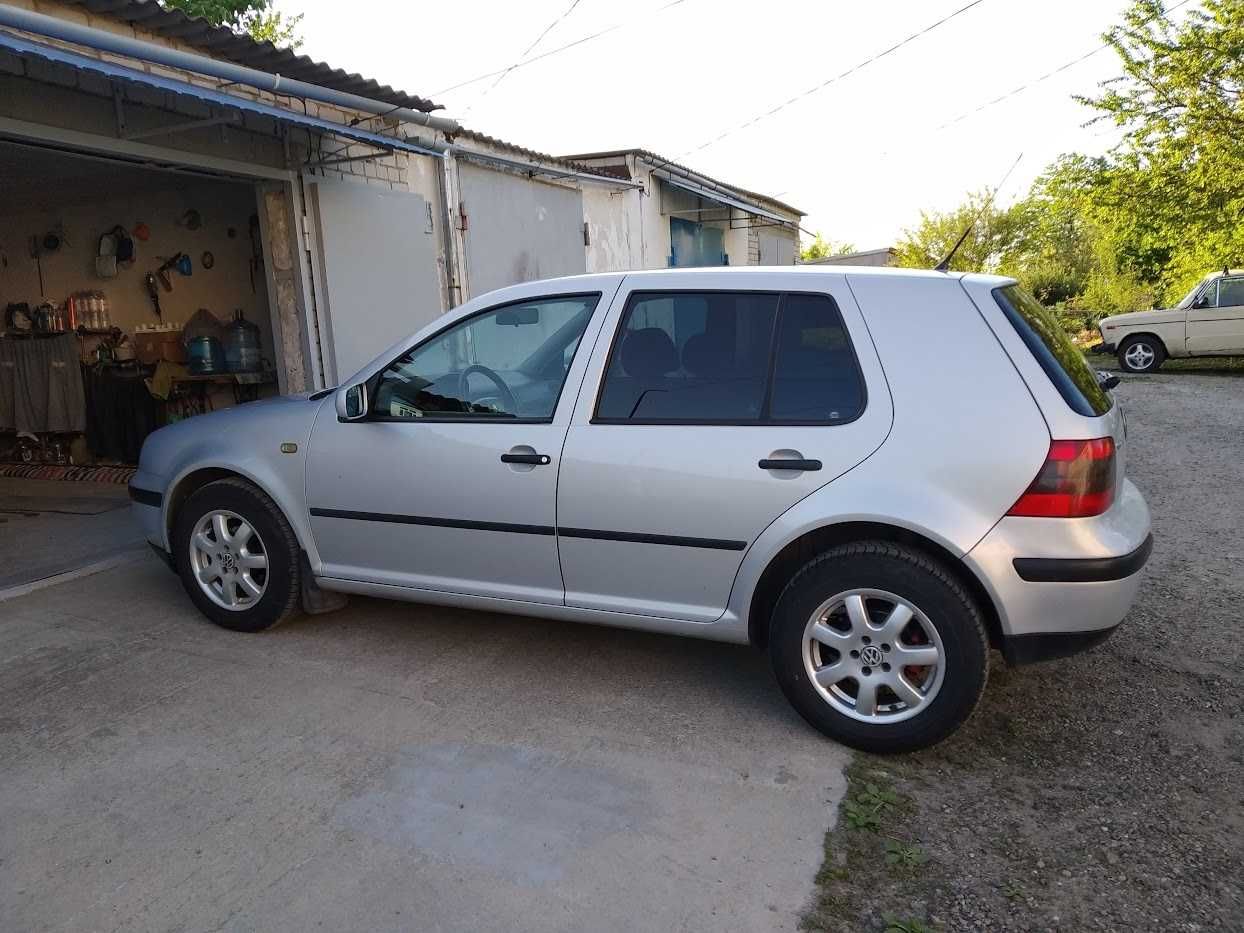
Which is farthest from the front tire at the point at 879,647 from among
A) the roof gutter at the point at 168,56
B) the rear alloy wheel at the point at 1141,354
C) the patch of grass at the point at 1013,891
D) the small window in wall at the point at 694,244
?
the rear alloy wheel at the point at 1141,354

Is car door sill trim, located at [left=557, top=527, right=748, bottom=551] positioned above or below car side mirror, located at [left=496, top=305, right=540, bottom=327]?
below

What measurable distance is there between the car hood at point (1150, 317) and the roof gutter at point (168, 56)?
13.6 metres

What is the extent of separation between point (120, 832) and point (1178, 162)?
19.7m

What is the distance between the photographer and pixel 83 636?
A: 14.1 feet

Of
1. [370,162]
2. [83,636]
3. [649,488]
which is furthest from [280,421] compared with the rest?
[370,162]

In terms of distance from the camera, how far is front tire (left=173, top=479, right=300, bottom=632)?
4031mm

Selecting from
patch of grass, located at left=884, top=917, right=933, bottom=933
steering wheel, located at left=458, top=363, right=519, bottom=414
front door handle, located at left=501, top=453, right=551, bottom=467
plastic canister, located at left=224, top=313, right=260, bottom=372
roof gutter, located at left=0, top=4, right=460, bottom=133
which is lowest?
patch of grass, located at left=884, top=917, right=933, bottom=933

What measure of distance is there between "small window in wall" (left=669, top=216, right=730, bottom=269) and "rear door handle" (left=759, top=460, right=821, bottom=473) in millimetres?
11986

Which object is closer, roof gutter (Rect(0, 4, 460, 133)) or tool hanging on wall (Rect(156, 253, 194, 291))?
roof gutter (Rect(0, 4, 460, 133))

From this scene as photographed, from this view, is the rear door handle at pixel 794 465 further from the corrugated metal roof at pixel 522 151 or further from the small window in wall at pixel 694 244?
the small window in wall at pixel 694 244

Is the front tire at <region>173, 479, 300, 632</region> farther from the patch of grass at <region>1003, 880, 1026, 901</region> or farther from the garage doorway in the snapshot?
the garage doorway

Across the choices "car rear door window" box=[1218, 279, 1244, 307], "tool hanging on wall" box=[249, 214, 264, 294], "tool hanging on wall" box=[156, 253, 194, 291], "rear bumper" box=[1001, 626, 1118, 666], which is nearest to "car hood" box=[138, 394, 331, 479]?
"rear bumper" box=[1001, 626, 1118, 666]

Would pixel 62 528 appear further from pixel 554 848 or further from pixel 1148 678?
pixel 1148 678

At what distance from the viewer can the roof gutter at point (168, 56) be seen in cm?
429
